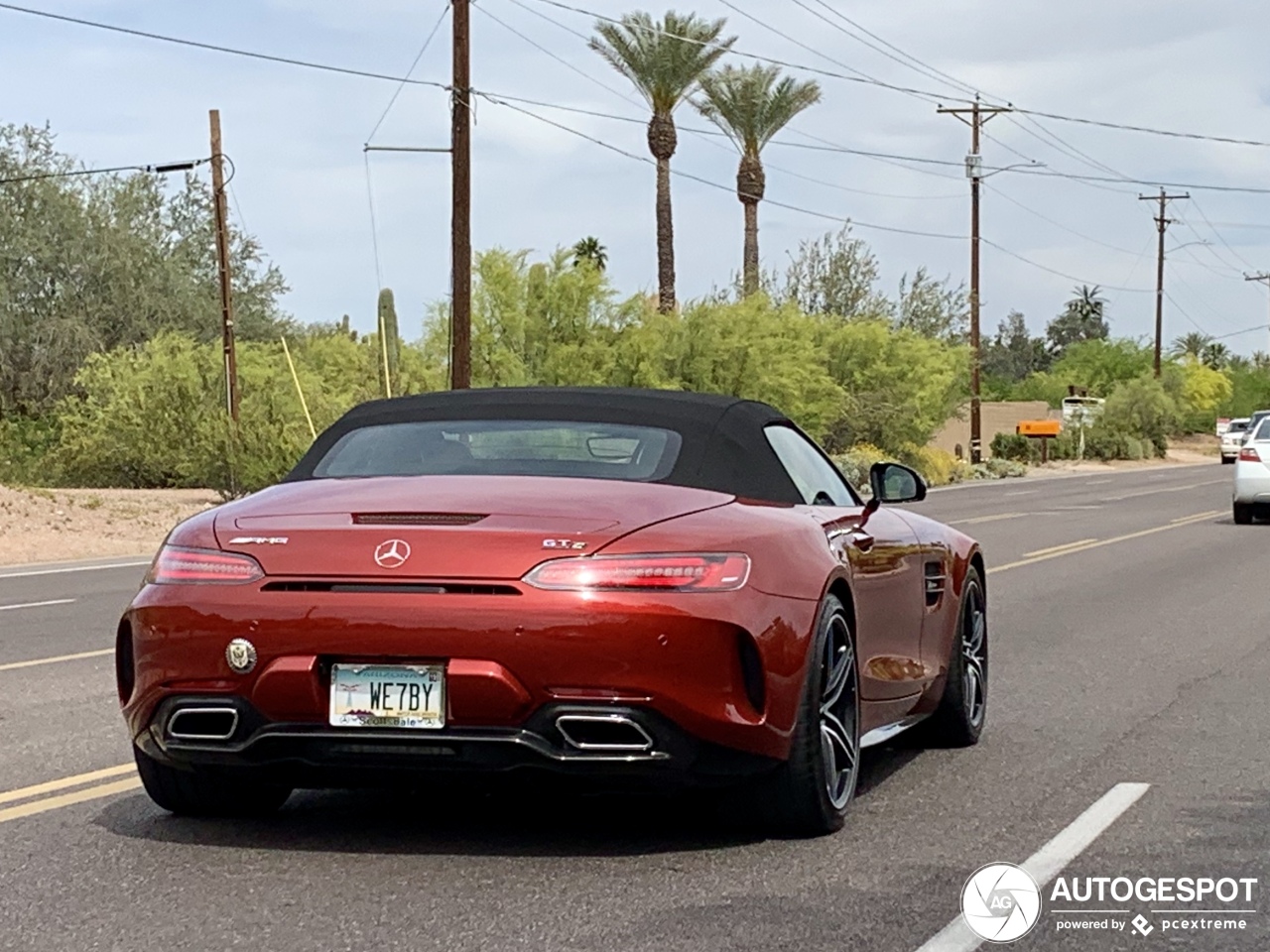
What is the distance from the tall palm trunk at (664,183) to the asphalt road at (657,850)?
40.2 m

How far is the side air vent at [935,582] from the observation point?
827cm

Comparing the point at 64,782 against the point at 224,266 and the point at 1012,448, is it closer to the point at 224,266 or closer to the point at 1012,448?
the point at 224,266

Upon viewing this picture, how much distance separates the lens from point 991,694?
10.6m

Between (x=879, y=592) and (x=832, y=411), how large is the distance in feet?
137

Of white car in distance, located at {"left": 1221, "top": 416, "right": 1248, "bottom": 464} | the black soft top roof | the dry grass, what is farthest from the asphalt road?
white car in distance, located at {"left": 1221, "top": 416, "right": 1248, "bottom": 464}

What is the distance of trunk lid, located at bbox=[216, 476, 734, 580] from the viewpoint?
6.00m

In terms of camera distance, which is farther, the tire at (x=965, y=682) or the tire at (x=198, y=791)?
the tire at (x=965, y=682)

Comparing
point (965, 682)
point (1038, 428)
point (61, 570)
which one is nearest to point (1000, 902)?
point (965, 682)

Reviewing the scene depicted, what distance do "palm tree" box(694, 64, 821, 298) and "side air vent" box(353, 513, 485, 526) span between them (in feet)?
160

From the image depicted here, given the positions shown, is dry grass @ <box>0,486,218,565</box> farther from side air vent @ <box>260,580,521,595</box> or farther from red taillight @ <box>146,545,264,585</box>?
side air vent @ <box>260,580,521,595</box>

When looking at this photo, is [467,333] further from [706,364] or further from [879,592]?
[879,592]

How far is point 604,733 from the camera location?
19.6 feet

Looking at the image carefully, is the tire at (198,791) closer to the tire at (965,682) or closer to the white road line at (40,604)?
the tire at (965,682)

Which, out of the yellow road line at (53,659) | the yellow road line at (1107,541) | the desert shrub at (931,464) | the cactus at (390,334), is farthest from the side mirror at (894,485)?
the desert shrub at (931,464)
